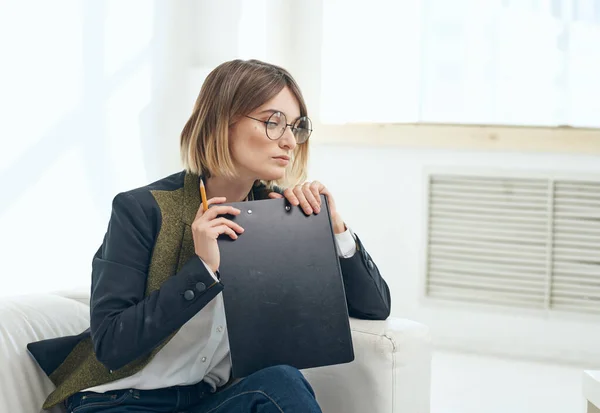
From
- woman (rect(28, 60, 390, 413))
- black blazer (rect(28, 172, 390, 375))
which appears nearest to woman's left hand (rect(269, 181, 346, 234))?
woman (rect(28, 60, 390, 413))

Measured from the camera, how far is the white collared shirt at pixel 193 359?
1.48 meters

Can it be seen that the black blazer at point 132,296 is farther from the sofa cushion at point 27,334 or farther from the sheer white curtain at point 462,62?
the sheer white curtain at point 462,62

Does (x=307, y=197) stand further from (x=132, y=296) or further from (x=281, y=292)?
(x=132, y=296)

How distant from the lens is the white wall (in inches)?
131

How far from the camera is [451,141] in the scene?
345cm

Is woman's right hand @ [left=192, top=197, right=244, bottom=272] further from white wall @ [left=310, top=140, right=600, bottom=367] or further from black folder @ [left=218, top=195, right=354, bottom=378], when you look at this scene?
white wall @ [left=310, top=140, right=600, bottom=367]

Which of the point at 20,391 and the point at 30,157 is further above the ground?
the point at 30,157

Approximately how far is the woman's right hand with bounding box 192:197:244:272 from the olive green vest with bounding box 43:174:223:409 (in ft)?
0.31

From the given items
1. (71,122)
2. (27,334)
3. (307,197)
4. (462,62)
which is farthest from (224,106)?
(462,62)

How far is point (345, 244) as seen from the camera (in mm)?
1648

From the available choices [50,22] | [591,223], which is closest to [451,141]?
[591,223]

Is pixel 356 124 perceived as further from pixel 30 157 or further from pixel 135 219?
pixel 135 219

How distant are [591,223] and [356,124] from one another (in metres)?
1.07

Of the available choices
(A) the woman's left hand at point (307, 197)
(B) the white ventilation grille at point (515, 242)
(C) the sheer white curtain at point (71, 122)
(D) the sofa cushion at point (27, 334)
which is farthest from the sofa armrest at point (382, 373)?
(B) the white ventilation grille at point (515, 242)
